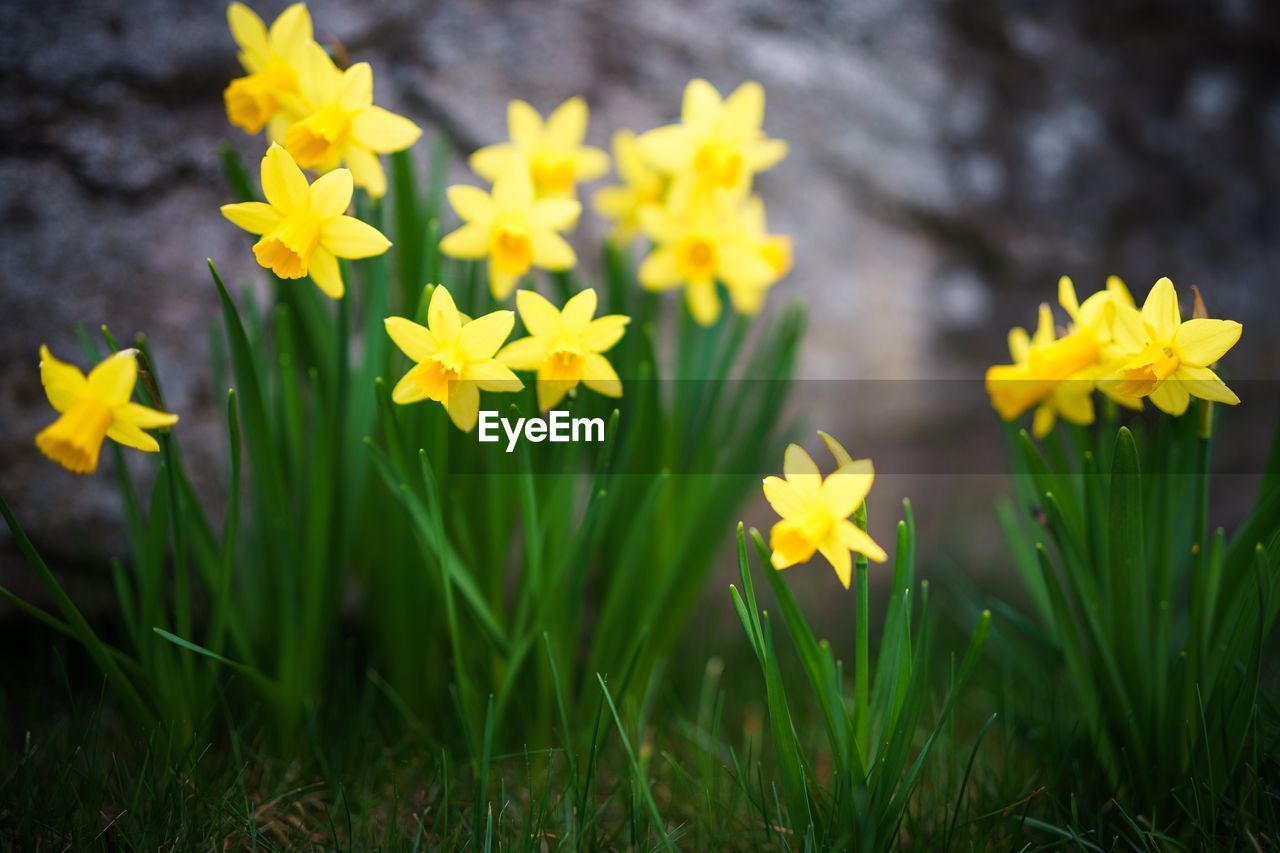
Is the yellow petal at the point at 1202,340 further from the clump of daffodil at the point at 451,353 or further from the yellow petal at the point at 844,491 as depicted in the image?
the clump of daffodil at the point at 451,353

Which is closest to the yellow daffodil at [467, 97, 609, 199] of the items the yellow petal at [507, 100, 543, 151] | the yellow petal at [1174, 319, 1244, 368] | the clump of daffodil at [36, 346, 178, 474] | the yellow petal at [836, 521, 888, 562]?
the yellow petal at [507, 100, 543, 151]

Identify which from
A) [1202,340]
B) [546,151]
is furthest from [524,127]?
[1202,340]

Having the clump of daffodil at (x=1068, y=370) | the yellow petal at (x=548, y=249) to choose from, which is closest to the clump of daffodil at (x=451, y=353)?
the yellow petal at (x=548, y=249)

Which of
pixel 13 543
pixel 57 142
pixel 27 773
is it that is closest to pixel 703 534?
pixel 27 773

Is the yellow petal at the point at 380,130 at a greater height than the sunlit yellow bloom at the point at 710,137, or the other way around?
the sunlit yellow bloom at the point at 710,137

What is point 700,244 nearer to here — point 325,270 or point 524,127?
point 524,127

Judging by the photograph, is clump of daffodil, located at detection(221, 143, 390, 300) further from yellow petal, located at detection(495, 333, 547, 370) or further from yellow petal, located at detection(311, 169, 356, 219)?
yellow petal, located at detection(495, 333, 547, 370)

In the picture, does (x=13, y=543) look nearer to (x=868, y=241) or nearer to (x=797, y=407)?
(x=797, y=407)

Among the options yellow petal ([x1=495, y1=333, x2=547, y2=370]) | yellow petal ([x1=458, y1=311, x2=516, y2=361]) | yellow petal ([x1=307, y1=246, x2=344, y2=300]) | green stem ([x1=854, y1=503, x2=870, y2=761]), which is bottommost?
green stem ([x1=854, y1=503, x2=870, y2=761])
